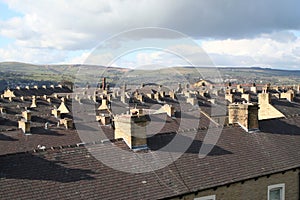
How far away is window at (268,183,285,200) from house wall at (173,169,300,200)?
0.51 ft

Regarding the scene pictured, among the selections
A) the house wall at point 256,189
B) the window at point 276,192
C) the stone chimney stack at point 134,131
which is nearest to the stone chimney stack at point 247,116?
the house wall at point 256,189

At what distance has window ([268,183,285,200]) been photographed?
1546cm

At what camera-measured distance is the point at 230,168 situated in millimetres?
15094

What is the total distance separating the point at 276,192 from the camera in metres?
15.7

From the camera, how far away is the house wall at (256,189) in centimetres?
1405

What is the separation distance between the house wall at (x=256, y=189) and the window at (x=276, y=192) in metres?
0.16

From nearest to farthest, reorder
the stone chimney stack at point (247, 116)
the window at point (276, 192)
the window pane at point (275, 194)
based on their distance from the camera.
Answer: the window at point (276, 192)
the window pane at point (275, 194)
the stone chimney stack at point (247, 116)

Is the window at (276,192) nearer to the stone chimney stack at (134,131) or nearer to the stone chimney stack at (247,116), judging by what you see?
the stone chimney stack at (247,116)

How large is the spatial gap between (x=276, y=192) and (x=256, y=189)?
1.28m

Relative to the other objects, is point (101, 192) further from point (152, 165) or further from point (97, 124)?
point (97, 124)

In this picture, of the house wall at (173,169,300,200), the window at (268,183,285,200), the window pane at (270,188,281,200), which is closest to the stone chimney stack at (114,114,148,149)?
the house wall at (173,169,300,200)

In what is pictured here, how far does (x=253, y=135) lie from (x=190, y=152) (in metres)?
4.08

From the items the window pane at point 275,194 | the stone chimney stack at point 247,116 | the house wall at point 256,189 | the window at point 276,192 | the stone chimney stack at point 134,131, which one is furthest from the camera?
the stone chimney stack at point 247,116

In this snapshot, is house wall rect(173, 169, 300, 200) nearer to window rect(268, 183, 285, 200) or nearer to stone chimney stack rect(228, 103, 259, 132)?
window rect(268, 183, 285, 200)
